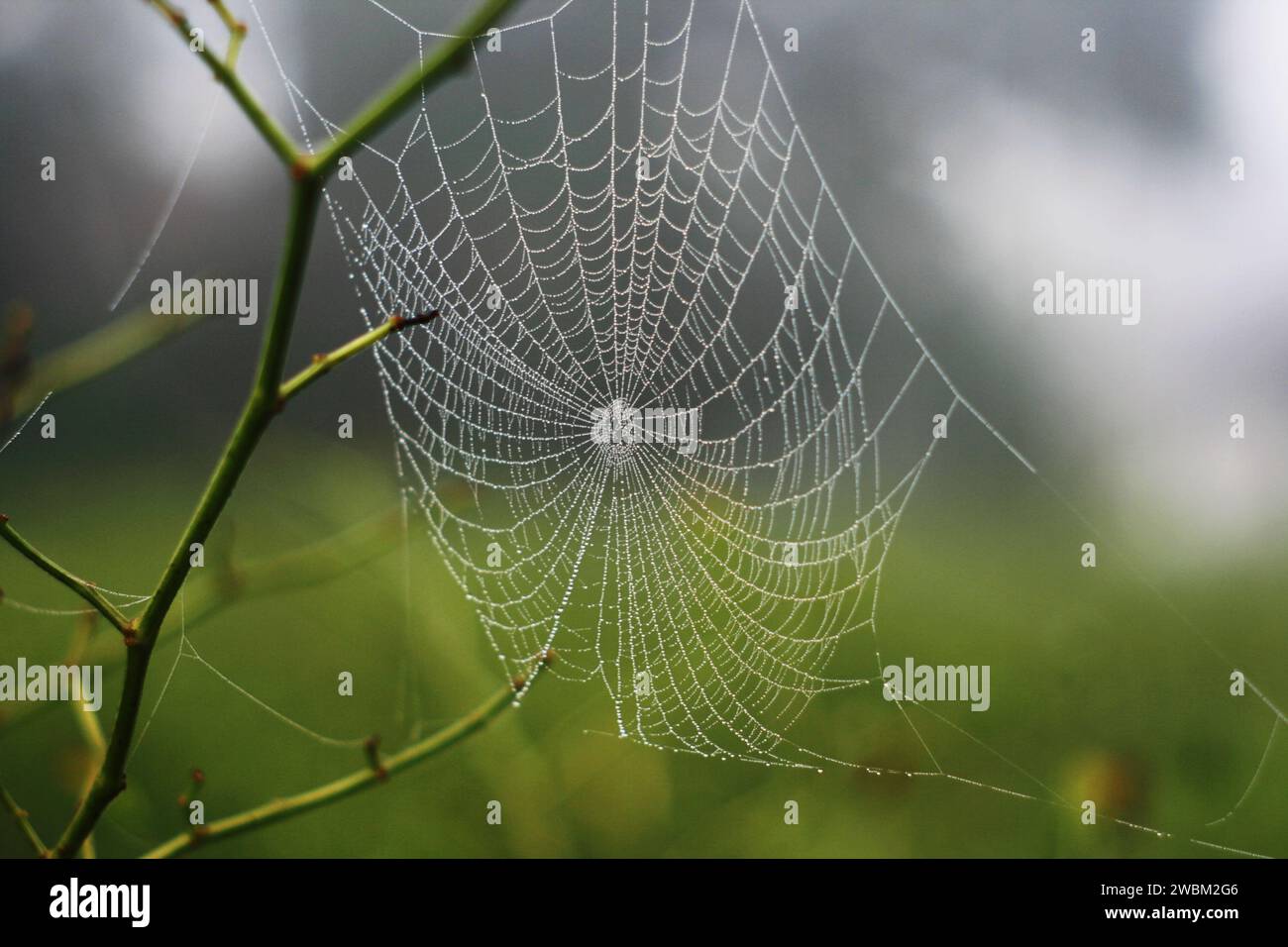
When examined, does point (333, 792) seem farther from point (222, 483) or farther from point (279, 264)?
point (279, 264)

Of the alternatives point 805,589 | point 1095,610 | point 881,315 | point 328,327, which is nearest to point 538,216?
point 328,327

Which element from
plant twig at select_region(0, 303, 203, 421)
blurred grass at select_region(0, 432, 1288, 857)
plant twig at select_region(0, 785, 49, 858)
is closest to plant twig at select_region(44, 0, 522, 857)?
plant twig at select_region(0, 785, 49, 858)

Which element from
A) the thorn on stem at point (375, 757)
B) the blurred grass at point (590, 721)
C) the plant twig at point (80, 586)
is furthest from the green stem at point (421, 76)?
the blurred grass at point (590, 721)

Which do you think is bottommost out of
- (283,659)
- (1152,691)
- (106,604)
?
(1152,691)

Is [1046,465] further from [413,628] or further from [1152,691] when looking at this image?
[413,628]

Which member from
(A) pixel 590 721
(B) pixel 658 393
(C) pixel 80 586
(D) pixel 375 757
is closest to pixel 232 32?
(C) pixel 80 586
